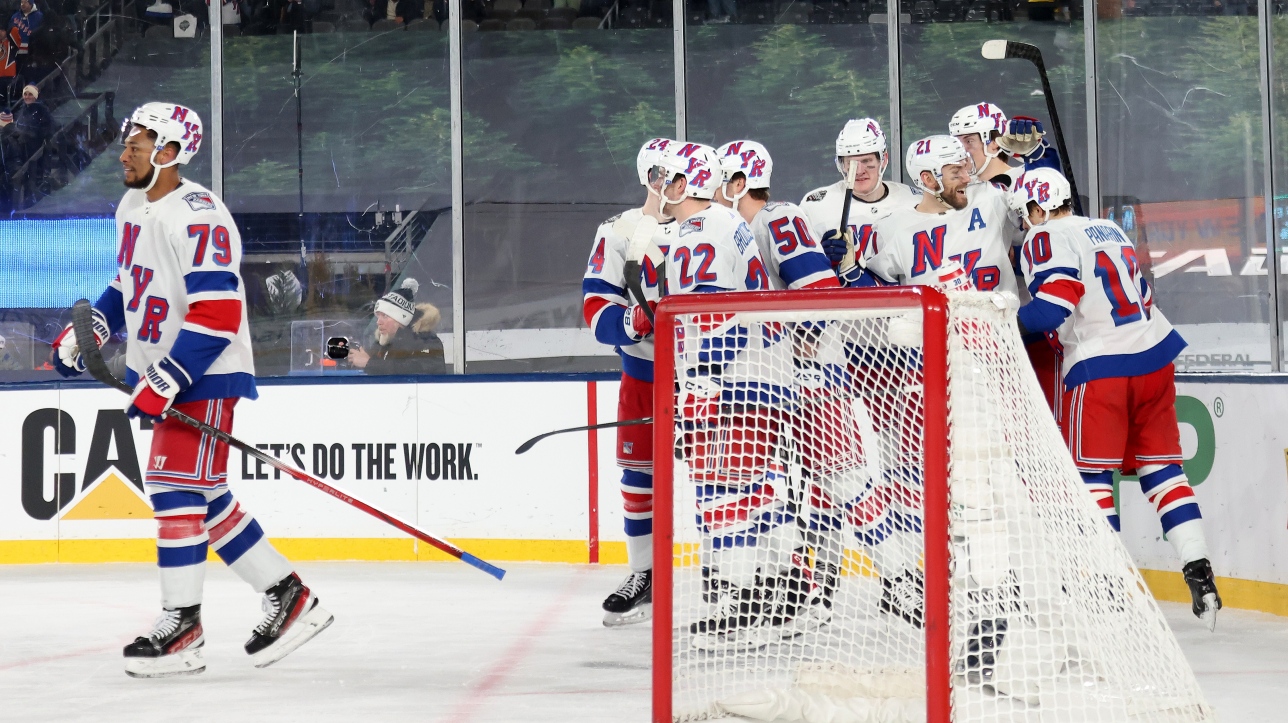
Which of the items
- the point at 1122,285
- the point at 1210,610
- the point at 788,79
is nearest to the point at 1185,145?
the point at 788,79

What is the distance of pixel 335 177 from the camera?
6.91 metres

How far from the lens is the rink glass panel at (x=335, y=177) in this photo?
6.61m

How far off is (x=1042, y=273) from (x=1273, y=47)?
113 inches

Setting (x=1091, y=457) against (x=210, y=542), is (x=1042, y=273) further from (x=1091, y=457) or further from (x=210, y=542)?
(x=210, y=542)

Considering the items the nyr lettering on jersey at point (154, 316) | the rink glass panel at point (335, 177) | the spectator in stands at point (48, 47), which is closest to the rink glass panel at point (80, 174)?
the spectator in stands at point (48, 47)

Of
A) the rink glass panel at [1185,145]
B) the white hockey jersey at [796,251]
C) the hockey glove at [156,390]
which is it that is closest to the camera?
the hockey glove at [156,390]

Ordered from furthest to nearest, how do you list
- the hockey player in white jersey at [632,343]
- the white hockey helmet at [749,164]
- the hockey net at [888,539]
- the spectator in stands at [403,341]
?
the spectator in stands at [403,341]
the white hockey helmet at [749,164]
the hockey player in white jersey at [632,343]
the hockey net at [888,539]

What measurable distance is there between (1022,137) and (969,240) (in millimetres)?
448

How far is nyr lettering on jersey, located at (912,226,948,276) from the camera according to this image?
3.94 meters

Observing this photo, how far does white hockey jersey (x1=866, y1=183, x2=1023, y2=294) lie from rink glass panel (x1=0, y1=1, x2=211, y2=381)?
12.5 feet

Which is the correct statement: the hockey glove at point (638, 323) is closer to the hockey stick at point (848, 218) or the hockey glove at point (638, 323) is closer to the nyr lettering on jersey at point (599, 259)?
the nyr lettering on jersey at point (599, 259)

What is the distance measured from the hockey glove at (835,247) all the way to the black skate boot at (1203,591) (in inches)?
49.9

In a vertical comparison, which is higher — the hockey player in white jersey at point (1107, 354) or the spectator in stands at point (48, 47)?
the spectator in stands at point (48, 47)

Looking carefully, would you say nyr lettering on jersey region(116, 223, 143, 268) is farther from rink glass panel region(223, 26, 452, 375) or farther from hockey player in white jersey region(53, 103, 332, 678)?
rink glass panel region(223, 26, 452, 375)
